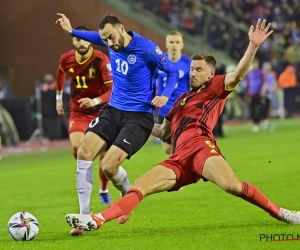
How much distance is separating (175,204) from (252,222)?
2.42 metres

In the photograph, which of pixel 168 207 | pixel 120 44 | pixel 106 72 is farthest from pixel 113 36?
pixel 168 207

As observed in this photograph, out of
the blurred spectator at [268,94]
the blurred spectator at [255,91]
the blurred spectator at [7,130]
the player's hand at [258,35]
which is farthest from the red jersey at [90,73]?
the blurred spectator at [268,94]

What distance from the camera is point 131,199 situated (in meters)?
8.04

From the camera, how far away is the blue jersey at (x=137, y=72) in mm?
9578

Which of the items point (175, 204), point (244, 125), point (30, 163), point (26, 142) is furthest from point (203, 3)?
point (175, 204)

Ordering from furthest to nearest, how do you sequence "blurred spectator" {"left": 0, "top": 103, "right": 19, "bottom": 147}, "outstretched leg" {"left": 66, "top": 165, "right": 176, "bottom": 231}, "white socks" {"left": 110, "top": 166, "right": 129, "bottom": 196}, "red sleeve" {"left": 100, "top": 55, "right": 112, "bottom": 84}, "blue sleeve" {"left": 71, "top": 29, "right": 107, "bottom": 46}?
"blurred spectator" {"left": 0, "top": 103, "right": 19, "bottom": 147}, "red sleeve" {"left": 100, "top": 55, "right": 112, "bottom": 84}, "blue sleeve" {"left": 71, "top": 29, "right": 107, "bottom": 46}, "white socks" {"left": 110, "top": 166, "right": 129, "bottom": 196}, "outstretched leg" {"left": 66, "top": 165, "right": 176, "bottom": 231}

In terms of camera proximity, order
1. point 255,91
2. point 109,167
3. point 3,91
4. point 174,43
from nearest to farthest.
A: 1. point 109,167
2. point 174,43
3. point 255,91
4. point 3,91

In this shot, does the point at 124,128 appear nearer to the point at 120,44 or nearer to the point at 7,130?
the point at 120,44

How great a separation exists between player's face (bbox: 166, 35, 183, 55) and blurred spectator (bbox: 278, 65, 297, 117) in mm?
18238

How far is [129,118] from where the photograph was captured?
9594 millimetres

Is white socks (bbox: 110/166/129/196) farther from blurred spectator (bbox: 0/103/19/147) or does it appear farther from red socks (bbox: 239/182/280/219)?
blurred spectator (bbox: 0/103/19/147)

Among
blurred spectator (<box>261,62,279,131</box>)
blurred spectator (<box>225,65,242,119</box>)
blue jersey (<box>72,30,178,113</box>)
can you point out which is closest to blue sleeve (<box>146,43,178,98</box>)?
blue jersey (<box>72,30,178,113</box>)

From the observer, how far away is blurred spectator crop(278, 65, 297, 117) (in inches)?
1251

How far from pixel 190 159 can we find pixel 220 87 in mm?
877
